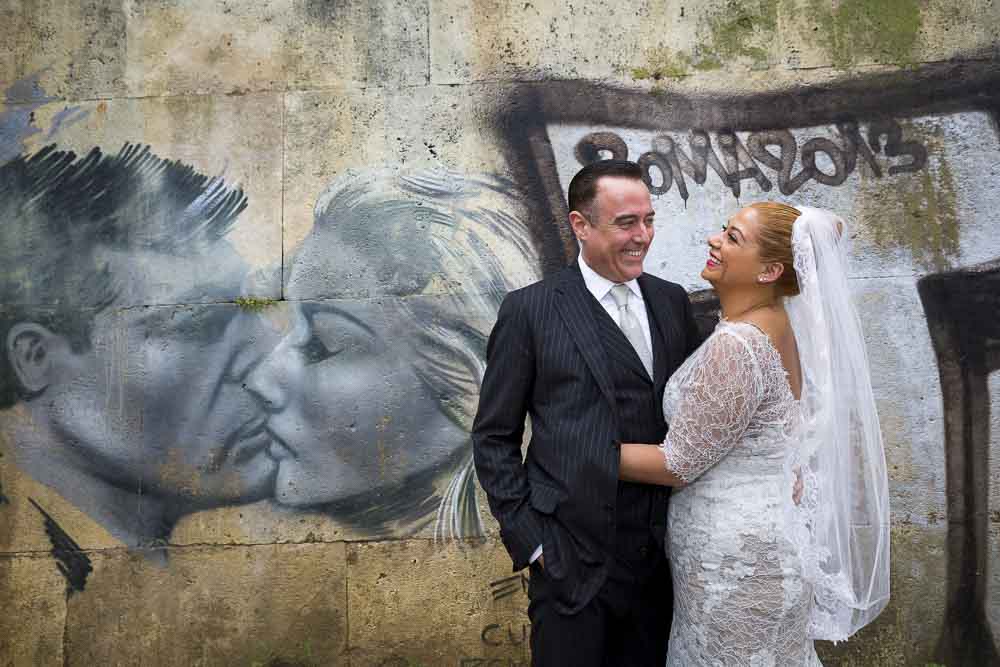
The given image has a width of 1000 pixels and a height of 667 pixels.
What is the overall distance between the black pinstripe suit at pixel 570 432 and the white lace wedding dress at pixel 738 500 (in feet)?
0.42

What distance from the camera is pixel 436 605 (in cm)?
371

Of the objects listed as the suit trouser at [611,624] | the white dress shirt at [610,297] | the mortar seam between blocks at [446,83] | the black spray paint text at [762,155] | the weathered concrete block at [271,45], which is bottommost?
the suit trouser at [611,624]

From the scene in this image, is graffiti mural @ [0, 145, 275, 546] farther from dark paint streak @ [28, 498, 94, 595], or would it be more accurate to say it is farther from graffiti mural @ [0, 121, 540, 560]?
dark paint streak @ [28, 498, 94, 595]

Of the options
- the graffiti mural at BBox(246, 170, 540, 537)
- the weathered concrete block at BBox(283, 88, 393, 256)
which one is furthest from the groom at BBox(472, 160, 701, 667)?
the weathered concrete block at BBox(283, 88, 393, 256)

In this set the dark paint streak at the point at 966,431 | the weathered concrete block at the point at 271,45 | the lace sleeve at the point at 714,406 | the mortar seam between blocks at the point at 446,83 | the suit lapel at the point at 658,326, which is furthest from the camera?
the weathered concrete block at the point at 271,45

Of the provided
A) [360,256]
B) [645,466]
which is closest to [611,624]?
[645,466]

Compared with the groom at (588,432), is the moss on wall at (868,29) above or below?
above

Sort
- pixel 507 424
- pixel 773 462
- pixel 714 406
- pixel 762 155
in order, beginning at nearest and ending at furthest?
pixel 714 406, pixel 773 462, pixel 507 424, pixel 762 155

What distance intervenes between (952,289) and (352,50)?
3.09m

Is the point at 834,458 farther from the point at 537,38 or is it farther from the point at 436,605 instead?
the point at 537,38

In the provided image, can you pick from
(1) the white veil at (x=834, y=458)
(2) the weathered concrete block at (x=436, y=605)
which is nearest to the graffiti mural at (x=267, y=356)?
(2) the weathered concrete block at (x=436, y=605)

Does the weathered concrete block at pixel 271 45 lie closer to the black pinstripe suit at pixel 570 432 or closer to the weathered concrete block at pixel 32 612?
the black pinstripe suit at pixel 570 432

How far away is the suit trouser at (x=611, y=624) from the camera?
232cm

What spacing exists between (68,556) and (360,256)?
6.69ft
